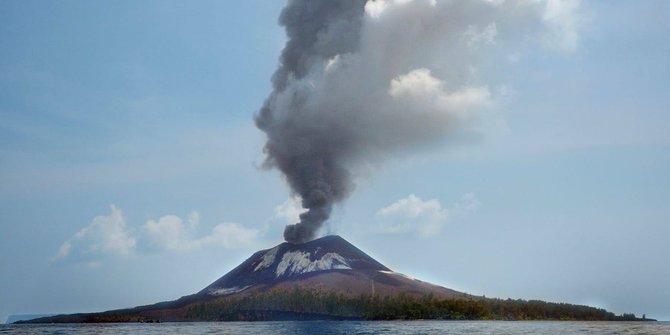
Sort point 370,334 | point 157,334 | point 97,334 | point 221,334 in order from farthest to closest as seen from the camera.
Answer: point 97,334
point 157,334
point 221,334
point 370,334

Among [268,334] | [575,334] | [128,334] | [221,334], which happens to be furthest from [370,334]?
[128,334]

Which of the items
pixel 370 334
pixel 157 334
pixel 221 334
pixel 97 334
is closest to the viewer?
pixel 370 334

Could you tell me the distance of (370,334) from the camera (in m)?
120

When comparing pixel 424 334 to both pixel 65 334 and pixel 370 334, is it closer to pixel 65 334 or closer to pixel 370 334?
pixel 370 334

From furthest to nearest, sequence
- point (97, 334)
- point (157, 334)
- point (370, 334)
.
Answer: point (97, 334) → point (157, 334) → point (370, 334)

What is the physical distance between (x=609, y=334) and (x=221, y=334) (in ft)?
240

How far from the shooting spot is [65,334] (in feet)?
476

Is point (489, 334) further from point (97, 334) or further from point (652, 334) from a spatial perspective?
point (97, 334)

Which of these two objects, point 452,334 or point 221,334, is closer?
point 452,334

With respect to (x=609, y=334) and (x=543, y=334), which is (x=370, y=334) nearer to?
(x=543, y=334)

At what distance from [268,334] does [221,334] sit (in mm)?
9259

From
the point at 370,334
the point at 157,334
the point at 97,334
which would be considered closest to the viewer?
the point at 370,334

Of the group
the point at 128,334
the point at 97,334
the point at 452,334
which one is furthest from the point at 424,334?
the point at 97,334

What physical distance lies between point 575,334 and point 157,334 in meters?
82.3
